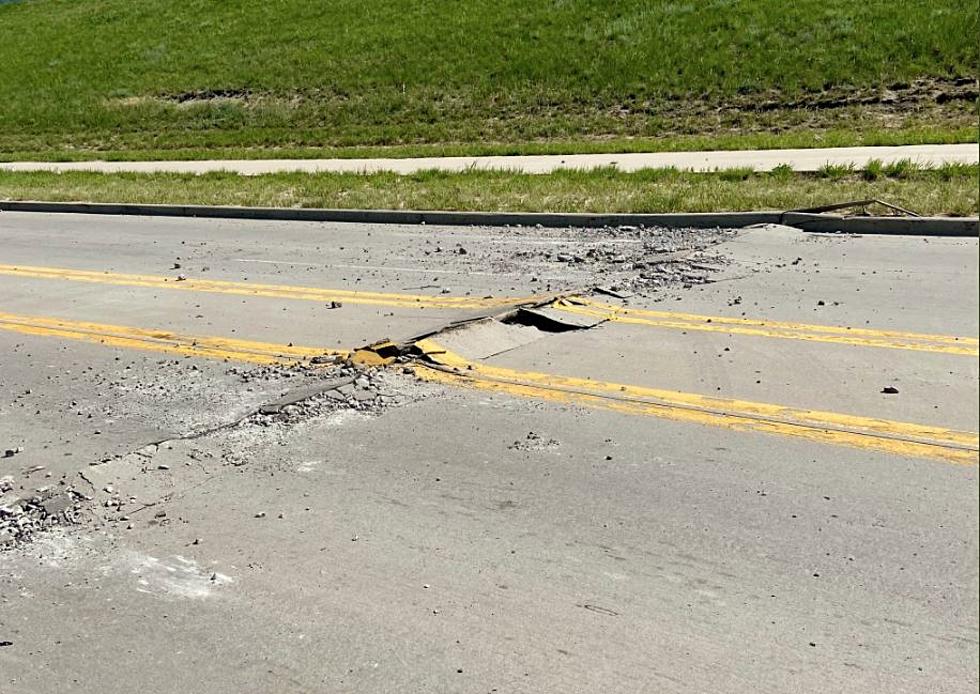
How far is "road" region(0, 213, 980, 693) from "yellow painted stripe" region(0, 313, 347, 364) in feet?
0.15

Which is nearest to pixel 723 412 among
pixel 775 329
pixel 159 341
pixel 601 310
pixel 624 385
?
pixel 624 385

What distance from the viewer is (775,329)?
23.4 feet

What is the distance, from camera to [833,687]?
3291 mm

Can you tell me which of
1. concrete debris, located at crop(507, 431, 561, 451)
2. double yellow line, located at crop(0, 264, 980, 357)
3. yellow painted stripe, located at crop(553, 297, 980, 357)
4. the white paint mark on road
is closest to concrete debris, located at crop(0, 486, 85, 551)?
the white paint mark on road

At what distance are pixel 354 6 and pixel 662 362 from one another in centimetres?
3706

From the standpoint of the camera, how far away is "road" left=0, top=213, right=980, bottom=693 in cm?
361

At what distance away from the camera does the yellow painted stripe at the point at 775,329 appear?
6492mm

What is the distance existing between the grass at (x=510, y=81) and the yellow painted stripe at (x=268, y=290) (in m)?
10.3

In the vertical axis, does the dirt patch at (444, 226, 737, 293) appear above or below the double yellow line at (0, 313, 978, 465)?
above

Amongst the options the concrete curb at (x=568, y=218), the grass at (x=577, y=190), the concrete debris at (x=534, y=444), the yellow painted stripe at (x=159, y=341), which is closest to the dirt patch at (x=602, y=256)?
the concrete curb at (x=568, y=218)

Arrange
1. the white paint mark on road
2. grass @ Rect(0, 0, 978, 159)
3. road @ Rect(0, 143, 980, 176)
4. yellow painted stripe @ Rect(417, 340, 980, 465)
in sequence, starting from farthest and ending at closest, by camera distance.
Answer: grass @ Rect(0, 0, 978, 159), road @ Rect(0, 143, 980, 176), yellow painted stripe @ Rect(417, 340, 980, 465), the white paint mark on road

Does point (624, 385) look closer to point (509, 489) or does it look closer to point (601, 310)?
point (509, 489)

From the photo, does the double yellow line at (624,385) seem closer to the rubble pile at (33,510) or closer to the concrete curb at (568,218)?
the rubble pile at (33,510)

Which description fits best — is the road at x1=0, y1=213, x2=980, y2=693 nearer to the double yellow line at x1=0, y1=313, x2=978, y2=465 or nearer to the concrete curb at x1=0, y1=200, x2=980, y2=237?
the double yellow line at x1=0, y1=313, x2=978, y2=465
